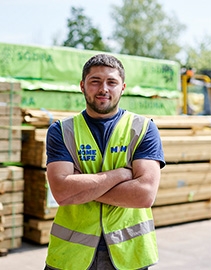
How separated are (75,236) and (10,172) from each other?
4.09 m

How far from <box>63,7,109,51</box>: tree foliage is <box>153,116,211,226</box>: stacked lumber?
25.7 m

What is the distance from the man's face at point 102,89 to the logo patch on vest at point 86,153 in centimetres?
20

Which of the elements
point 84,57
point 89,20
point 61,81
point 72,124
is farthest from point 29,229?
point 89,20

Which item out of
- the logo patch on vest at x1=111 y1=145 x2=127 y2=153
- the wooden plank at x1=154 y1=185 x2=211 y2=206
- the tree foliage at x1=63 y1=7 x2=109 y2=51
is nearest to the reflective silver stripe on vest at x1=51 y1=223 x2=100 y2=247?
the logo patch on vest at x1=111 y1=145 x2=127 y2=153

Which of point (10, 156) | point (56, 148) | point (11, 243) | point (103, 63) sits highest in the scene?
point (103, 63)

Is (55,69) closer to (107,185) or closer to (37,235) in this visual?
(37,235)

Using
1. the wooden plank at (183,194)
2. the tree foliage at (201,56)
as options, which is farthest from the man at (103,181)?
the tree foliage at (201,56)

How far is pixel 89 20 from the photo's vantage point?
3438 cm

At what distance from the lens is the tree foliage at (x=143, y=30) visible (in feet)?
189

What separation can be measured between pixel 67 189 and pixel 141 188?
1.29 ft

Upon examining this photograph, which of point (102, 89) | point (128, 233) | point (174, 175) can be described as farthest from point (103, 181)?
point (174, 175)

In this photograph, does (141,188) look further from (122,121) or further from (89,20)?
(89,20)

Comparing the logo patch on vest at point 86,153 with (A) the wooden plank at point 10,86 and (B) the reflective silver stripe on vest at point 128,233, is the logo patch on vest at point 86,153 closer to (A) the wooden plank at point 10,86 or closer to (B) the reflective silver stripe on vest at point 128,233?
(B) the reflective silver stripe on vest at point 128,233

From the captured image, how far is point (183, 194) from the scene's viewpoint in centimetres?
904
